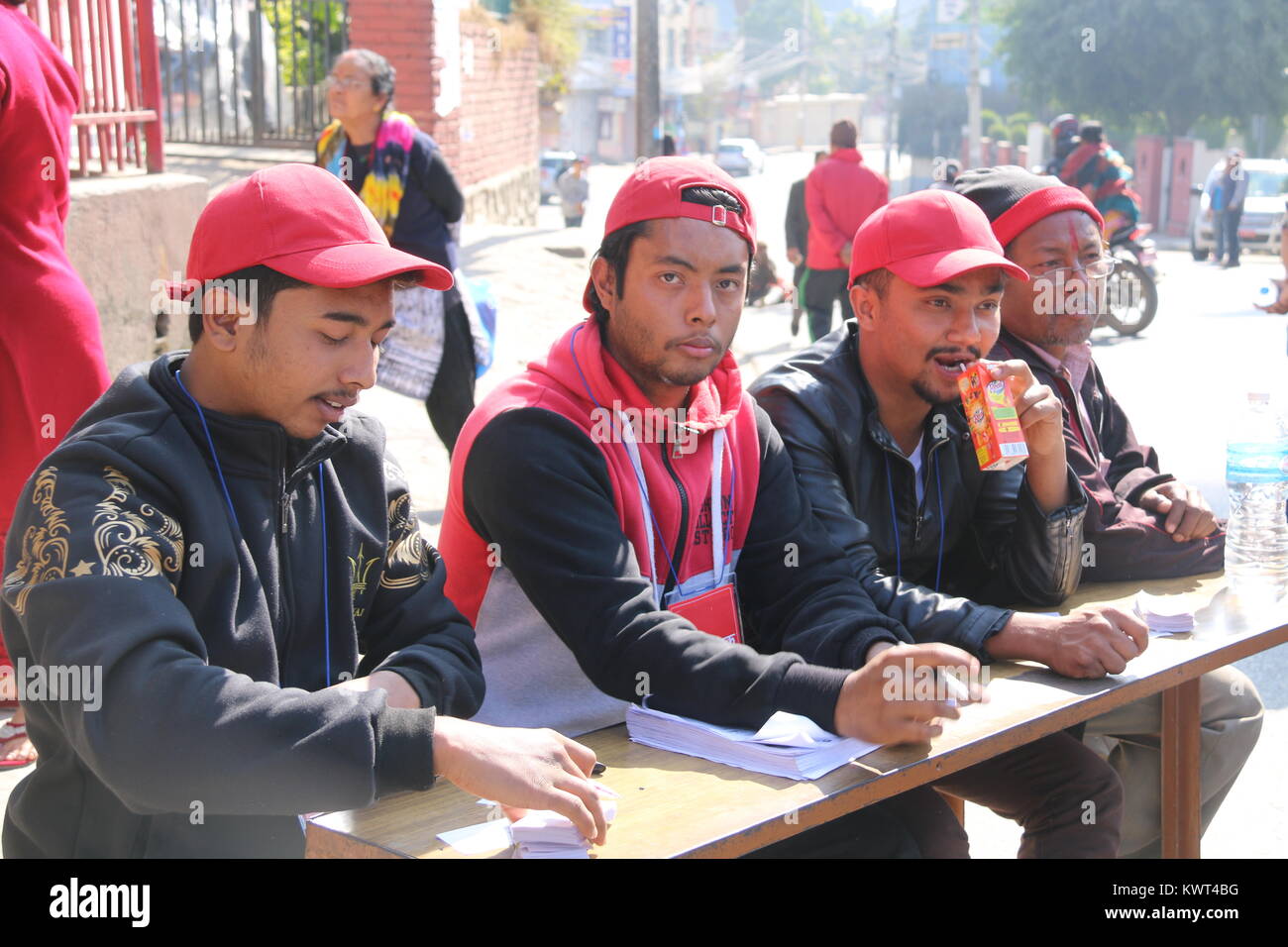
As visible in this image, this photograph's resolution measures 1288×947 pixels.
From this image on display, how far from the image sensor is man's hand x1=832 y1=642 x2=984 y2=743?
1.97 meters

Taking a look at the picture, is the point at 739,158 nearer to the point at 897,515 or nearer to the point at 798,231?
the point at 798,231

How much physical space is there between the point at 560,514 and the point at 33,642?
82cm

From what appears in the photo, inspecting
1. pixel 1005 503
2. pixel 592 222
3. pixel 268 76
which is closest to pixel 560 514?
pixel 1005 503

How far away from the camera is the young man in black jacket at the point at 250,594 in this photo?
1637 millimetres

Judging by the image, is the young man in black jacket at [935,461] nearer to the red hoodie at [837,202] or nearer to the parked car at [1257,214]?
the red hoodie at [837,202]

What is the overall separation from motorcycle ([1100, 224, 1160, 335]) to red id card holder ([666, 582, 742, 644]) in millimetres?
11269

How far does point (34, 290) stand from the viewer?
10.9 feet

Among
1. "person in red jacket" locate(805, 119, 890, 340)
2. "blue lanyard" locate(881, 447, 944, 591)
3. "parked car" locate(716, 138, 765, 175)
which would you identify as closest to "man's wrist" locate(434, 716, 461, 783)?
"blue lanyard" locate(881, 447, 944, 591)

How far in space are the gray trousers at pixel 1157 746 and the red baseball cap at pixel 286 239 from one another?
1.92 metres

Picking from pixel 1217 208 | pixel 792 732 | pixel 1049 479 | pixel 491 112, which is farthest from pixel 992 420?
pixel 1217 208

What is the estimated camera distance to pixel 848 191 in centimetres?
1010

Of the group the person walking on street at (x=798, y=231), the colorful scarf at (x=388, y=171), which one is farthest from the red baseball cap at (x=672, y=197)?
the person walking on street at (x=798, y=231)

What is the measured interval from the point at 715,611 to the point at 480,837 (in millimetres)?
848
